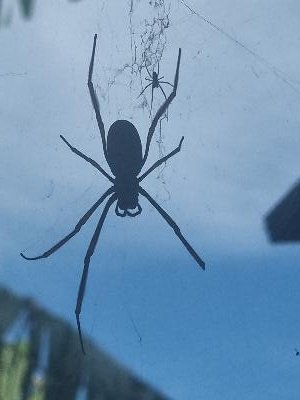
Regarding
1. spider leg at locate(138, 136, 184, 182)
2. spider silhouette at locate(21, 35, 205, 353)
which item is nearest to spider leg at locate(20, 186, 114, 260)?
spider silhouette at locate(21, 35, 205, 353)

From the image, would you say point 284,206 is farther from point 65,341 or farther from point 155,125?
point 65,341

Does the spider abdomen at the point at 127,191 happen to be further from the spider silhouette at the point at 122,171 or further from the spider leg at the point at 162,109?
the spider leg at the point at 162,109

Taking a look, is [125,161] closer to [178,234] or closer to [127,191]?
[127,191]

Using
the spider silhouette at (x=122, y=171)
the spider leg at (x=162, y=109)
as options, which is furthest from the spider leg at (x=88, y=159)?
the spider leg at (x=162, y=109)

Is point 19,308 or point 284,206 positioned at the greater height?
point 284,206

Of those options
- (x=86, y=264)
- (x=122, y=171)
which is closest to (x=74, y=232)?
(x=86, y=264)

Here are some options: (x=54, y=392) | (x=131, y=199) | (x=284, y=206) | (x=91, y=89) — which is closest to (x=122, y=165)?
(x=131, y=199)

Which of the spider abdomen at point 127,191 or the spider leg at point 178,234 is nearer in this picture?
the spider leg at point 178,234

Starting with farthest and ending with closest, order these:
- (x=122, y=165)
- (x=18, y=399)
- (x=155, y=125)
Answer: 1. (x=122, y=165)
2. (x=155, y=125)
3. (x=18, y=399)

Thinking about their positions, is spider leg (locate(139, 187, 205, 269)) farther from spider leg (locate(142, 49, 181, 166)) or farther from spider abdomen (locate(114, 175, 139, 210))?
spider leg (locate(142, 49, 181, 166))
